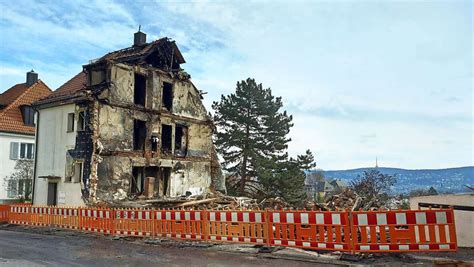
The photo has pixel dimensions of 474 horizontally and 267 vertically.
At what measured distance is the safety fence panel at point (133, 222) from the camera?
1358cm

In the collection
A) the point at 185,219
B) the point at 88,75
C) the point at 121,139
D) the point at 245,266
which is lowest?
the point at 245,266

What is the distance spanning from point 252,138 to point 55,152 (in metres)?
18.2

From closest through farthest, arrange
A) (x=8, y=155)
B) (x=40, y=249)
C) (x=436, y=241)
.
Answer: (x=436, y=241) → (x=40, y=249) → (x=8, y=155)

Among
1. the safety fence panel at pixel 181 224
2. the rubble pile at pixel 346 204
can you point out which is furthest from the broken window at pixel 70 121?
the rubble pile at pixel 346 204

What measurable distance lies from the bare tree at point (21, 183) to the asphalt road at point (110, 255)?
21.0 meters

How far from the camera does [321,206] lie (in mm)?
17109

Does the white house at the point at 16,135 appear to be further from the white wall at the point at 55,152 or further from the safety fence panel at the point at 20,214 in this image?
the safety fence panel at the point at 20,214

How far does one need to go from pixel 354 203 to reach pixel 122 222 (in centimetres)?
979

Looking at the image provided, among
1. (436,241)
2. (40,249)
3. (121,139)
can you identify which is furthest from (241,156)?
(436,241)

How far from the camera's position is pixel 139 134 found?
2678 centimetres

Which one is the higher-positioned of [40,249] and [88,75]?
[88,75]

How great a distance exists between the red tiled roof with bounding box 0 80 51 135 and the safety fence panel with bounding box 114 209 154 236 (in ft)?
77.7

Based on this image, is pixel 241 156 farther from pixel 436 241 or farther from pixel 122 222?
pixel 436 241

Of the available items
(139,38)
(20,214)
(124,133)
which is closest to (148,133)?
(124,133)
